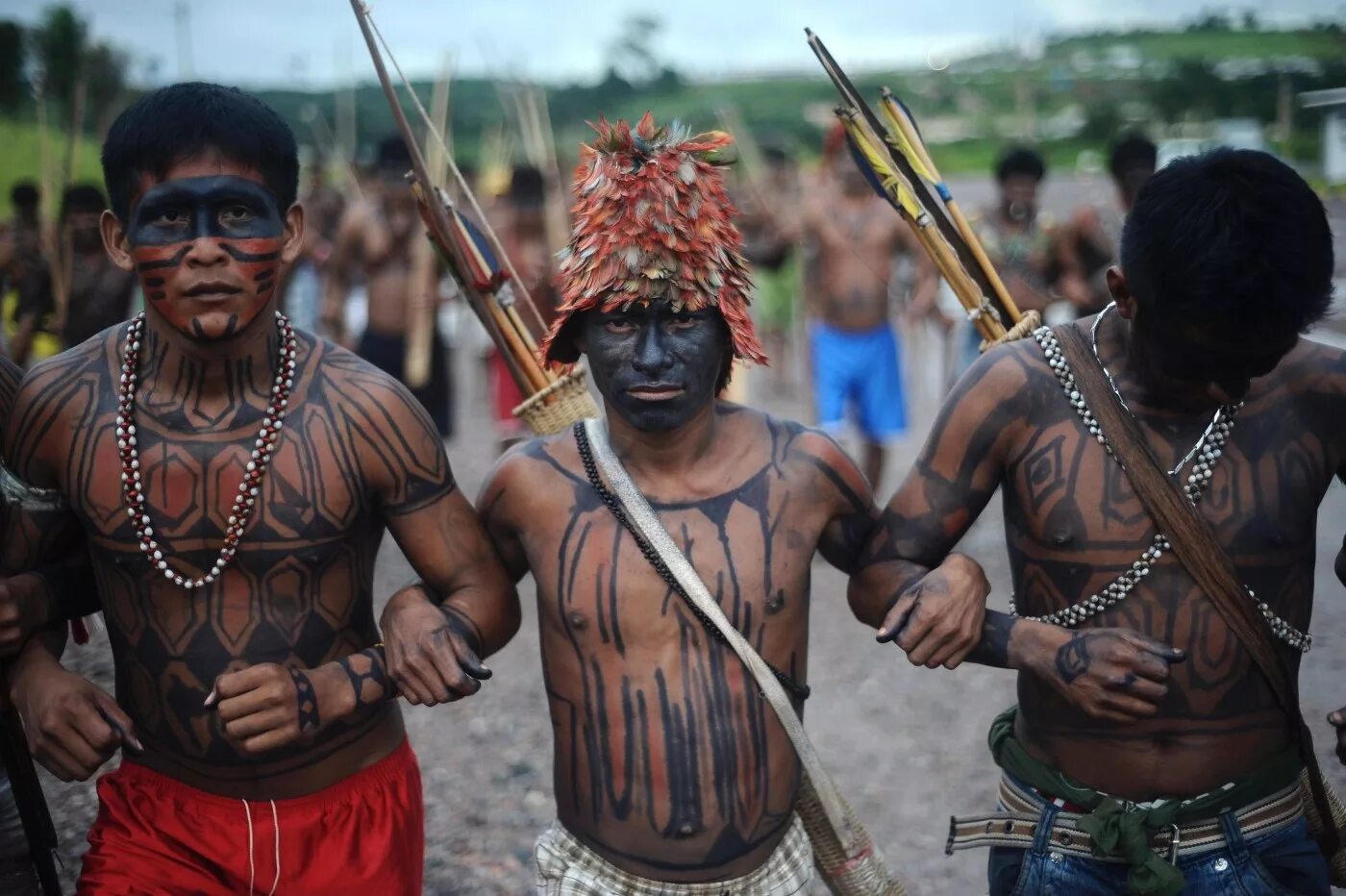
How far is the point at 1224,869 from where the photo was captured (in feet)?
8.47

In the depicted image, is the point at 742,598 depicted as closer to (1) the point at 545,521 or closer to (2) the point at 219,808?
(1) the point at 545,521

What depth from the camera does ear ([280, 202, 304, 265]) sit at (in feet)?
8.82

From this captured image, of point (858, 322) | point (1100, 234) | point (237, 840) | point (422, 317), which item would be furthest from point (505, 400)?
point (237, 840)

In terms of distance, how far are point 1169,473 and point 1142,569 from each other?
0.63 feet

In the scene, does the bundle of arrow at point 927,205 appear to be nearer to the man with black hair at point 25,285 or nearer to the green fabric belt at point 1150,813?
the green fabric belt at point 1150,813

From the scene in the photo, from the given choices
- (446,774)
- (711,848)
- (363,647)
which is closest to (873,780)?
(446,774)

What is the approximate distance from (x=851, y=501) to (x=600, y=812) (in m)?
0.83

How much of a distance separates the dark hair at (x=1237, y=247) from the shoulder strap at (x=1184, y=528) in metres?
0.24

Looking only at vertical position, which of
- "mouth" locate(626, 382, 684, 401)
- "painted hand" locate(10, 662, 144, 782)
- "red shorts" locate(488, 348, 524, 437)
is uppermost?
"mouth" locate(626, 382, 684, 401)

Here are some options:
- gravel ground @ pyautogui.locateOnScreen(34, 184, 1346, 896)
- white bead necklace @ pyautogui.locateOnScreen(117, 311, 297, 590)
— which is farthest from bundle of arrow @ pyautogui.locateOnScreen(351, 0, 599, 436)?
gravel ground @ pyautogui.locateOnScreen(34, 184, 1346, 896)

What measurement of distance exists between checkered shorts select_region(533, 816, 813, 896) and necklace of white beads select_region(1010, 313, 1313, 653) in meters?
0.75

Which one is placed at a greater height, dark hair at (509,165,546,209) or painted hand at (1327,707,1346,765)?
dark hair at (509,165,546,209)

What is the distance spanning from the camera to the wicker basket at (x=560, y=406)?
3.00 meters

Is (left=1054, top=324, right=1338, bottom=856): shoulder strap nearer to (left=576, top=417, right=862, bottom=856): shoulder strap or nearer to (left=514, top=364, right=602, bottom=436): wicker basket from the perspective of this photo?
(left=576, top=417, right=862, bottom=856): shoulder strap
